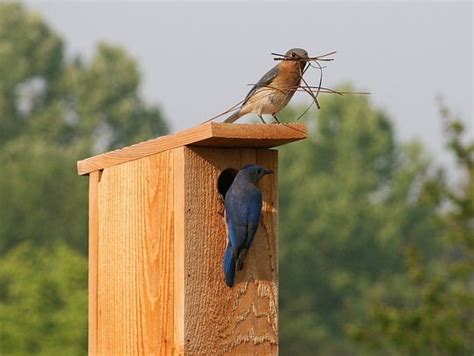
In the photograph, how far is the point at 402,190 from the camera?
191 feet

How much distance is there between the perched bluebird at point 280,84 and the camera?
5070mm

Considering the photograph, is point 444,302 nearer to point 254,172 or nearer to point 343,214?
point 254,172

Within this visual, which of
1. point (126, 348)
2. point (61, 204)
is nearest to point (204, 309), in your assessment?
point (126, 348)

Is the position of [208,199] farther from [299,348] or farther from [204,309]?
[299,348]

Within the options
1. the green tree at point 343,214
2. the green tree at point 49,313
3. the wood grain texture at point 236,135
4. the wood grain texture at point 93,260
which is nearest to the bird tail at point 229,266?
the wood grain texture at point 236,135

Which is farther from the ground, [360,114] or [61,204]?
[360,114]

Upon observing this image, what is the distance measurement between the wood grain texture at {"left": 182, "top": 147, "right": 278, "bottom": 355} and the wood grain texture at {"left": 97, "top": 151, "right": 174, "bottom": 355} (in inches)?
4.2

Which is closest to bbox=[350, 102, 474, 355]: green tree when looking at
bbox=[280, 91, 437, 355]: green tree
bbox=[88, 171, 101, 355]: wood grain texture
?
bbox=[88, 171, 101, 355]: wood grain texture

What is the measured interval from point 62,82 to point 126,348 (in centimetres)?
4888

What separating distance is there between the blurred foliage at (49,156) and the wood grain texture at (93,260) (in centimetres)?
2216

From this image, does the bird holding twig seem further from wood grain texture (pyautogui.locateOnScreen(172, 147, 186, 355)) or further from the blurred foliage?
the blurred foliage

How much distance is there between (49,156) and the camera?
4438 cm

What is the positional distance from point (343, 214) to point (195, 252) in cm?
5073

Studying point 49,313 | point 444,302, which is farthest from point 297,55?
point 49,313
